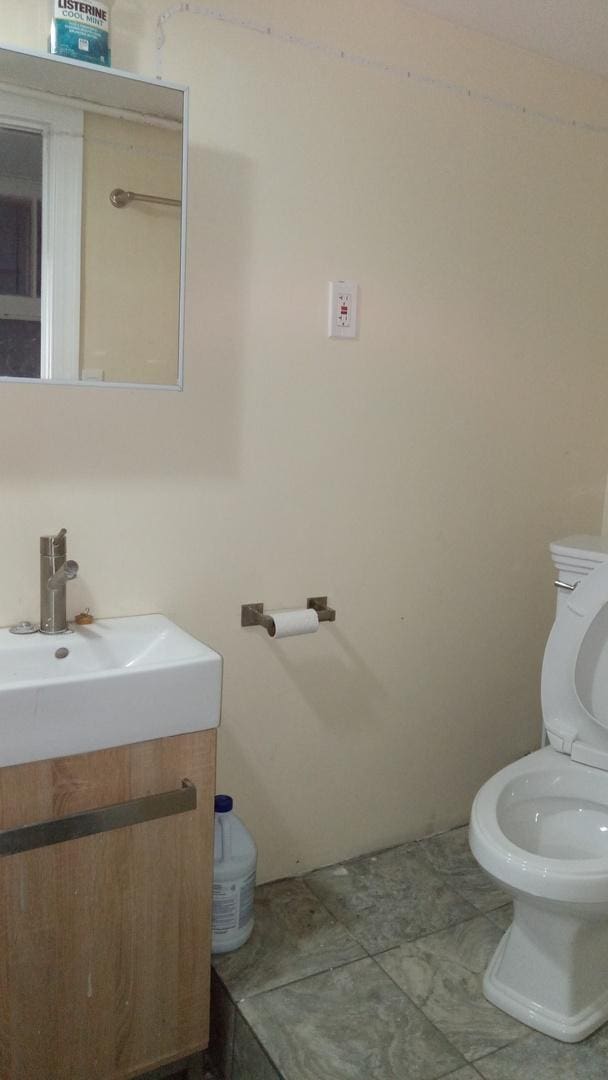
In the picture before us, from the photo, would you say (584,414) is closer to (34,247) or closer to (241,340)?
(241,340)

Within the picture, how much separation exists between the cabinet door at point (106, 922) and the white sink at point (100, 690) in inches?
1.4

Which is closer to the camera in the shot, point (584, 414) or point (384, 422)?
point (384, 422)

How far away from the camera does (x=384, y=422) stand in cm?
203

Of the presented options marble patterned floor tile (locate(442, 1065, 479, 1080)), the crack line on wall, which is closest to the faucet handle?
the crack line on wall

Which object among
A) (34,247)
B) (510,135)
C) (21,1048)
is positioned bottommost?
(21,1048)

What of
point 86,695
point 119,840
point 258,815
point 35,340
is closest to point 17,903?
point 119,840

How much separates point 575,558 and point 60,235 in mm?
1321

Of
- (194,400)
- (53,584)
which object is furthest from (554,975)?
(194,400)

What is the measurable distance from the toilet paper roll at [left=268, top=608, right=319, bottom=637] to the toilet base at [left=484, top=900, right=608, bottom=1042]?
2.30 ft

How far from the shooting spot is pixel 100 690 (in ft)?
4.37

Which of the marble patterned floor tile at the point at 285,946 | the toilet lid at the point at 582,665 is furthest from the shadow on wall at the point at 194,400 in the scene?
the marble patterned floor tile at the point at 285,946

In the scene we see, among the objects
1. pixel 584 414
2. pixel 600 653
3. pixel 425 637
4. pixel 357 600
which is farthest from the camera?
pixel 584 414

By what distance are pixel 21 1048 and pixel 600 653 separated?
1388 mm

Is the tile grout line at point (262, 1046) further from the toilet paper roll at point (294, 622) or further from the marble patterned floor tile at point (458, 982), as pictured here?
the toilet paper roll at point (294, 622)
